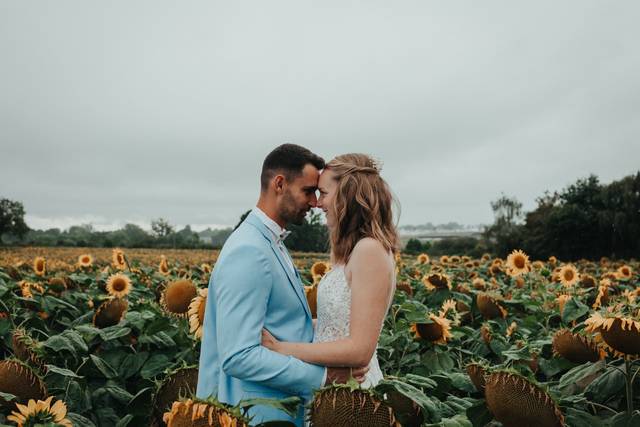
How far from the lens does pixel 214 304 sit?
2.49 metres

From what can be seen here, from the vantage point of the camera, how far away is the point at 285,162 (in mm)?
2732

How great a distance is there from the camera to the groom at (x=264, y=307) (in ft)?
6.97

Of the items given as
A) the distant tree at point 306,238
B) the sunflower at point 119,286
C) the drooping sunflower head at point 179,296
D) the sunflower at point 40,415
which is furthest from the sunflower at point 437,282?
the distant tree at point 306,238

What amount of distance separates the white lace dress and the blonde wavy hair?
0.41 feet

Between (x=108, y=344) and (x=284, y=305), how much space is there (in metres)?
1.97

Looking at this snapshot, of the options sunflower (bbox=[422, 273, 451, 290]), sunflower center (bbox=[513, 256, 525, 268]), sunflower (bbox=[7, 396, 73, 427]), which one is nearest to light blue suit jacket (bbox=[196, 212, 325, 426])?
sunflower (bbox=[7, 396, 73, 427])

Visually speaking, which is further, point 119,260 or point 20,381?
point 119,260

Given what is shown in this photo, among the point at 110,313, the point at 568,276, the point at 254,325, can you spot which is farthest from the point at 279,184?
the point at 568,276

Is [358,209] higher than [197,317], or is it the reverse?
[358,209]

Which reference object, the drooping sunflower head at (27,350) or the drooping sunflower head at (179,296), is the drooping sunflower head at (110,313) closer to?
the drooping sunflower head at (179,296)

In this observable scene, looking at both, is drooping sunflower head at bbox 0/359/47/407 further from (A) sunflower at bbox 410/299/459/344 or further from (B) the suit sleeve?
(A) sunflower at bbox 410/299/459/344

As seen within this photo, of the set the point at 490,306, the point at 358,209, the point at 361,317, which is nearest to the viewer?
the point at 361,317

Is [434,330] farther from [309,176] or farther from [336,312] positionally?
[309,176]

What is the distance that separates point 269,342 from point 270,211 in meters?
0.71
